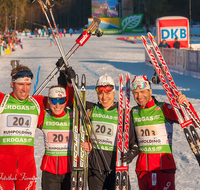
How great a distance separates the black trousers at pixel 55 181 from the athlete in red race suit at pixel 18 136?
6.1 inches

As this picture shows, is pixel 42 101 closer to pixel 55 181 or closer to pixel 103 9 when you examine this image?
pixel 55 181

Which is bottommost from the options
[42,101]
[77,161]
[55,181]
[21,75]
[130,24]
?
[55,181]

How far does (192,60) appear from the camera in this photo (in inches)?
600

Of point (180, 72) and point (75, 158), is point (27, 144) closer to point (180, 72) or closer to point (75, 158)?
point (75, 158)

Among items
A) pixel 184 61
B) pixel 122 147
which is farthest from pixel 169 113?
A: pixel 184 61

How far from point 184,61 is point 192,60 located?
97cm

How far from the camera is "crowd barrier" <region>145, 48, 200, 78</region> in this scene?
1498 cm

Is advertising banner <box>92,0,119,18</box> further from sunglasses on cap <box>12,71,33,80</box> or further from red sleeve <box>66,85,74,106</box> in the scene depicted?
sunglasses on cap <box>12,71,33,80</box>

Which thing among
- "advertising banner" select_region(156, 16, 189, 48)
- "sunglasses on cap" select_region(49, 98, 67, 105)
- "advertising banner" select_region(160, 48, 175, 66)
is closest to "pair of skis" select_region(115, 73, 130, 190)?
"sunglasses on cap" select_region(49, 98, 67, 105)

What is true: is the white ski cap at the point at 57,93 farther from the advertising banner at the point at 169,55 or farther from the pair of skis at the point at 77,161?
the advertising banner at the point at 169,55

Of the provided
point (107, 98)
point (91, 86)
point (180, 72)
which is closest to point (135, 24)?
point (180, 72)

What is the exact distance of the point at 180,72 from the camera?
1659 centimetres

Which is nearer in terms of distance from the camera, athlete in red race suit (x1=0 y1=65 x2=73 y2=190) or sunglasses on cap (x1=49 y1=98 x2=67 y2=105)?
athlete in red race suit (x1=0 y1=65 x2=73 y2=190)

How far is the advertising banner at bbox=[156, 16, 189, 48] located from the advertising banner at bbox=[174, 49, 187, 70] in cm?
243
